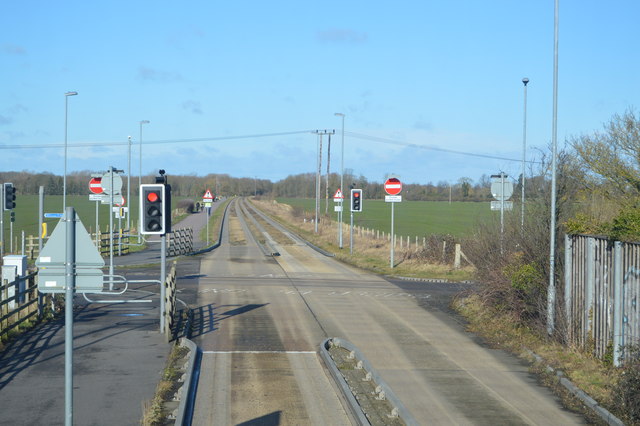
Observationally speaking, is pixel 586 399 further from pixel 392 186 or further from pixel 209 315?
pixel 392 186

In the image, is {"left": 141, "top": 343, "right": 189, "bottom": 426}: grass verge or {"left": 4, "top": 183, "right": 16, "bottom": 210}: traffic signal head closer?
{"left": 141, "top": 343, "right": 189, "bottom": 426}: grass verge

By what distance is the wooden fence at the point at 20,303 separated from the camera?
44.8 feet

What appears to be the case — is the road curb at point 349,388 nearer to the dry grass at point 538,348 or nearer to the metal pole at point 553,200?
the dry grass at point 538,348

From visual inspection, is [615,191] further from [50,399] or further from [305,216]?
[305,216]

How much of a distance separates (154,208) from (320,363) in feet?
15.4

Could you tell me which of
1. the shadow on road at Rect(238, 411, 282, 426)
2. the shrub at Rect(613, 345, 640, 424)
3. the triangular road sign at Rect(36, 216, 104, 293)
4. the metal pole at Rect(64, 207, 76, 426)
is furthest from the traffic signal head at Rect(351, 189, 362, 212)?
the metal pole at Rect(64, 207, 76, 426)

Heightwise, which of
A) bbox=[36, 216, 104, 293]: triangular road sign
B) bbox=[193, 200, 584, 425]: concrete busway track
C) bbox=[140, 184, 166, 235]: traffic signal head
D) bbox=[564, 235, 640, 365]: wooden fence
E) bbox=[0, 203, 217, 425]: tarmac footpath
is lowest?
bbox=[193, 200, 584, 425]: concrete busway track

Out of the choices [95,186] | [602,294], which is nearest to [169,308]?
[602,294]

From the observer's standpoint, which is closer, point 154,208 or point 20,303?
point 154,208

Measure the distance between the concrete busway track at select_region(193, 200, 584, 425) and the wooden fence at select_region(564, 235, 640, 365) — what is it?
1.32 meters

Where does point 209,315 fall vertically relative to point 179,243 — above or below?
below

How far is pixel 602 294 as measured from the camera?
1181 cm

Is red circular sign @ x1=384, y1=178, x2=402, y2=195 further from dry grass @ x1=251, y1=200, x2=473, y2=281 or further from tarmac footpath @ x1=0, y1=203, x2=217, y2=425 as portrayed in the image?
tarmac footpath @ x1=0, y1=203, x2=217, y2=425

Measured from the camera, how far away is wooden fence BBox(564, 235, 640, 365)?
10703mm
